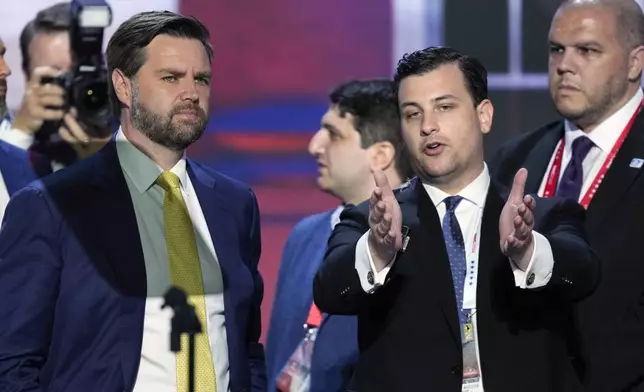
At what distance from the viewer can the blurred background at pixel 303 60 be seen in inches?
188

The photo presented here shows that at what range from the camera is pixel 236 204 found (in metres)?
3.17

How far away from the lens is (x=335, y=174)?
392 centimetres

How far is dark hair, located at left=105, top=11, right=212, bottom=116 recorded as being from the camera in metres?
3.01

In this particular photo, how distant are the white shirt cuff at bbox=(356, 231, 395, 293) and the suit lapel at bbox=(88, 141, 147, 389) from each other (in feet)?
1.61

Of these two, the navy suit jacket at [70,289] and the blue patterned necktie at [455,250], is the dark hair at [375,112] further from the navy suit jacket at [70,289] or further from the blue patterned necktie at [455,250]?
the navy suit jacket at [70,289]

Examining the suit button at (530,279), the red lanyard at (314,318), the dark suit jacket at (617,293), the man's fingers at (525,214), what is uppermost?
the man's fingers at (525,214)

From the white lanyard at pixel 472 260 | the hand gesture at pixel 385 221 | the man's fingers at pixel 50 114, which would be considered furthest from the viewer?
the man's fingers at pixel 50 114

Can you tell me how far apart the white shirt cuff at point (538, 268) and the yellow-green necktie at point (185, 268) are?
71cm

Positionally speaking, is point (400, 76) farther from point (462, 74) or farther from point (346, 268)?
point (346, 268)

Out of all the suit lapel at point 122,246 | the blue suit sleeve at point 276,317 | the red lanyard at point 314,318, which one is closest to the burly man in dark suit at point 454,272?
the suit lapel at point 122,246

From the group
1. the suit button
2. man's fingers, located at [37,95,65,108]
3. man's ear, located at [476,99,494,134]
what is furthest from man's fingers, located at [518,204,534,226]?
man's fingers, located at [37,95,65,108]

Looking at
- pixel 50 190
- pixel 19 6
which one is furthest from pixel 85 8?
pixel 50 190

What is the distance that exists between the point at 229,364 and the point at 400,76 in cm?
81

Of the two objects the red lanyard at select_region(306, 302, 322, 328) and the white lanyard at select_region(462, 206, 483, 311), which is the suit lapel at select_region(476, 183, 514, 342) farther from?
the red lanyard at select_region(306, 302, 322, 328)
